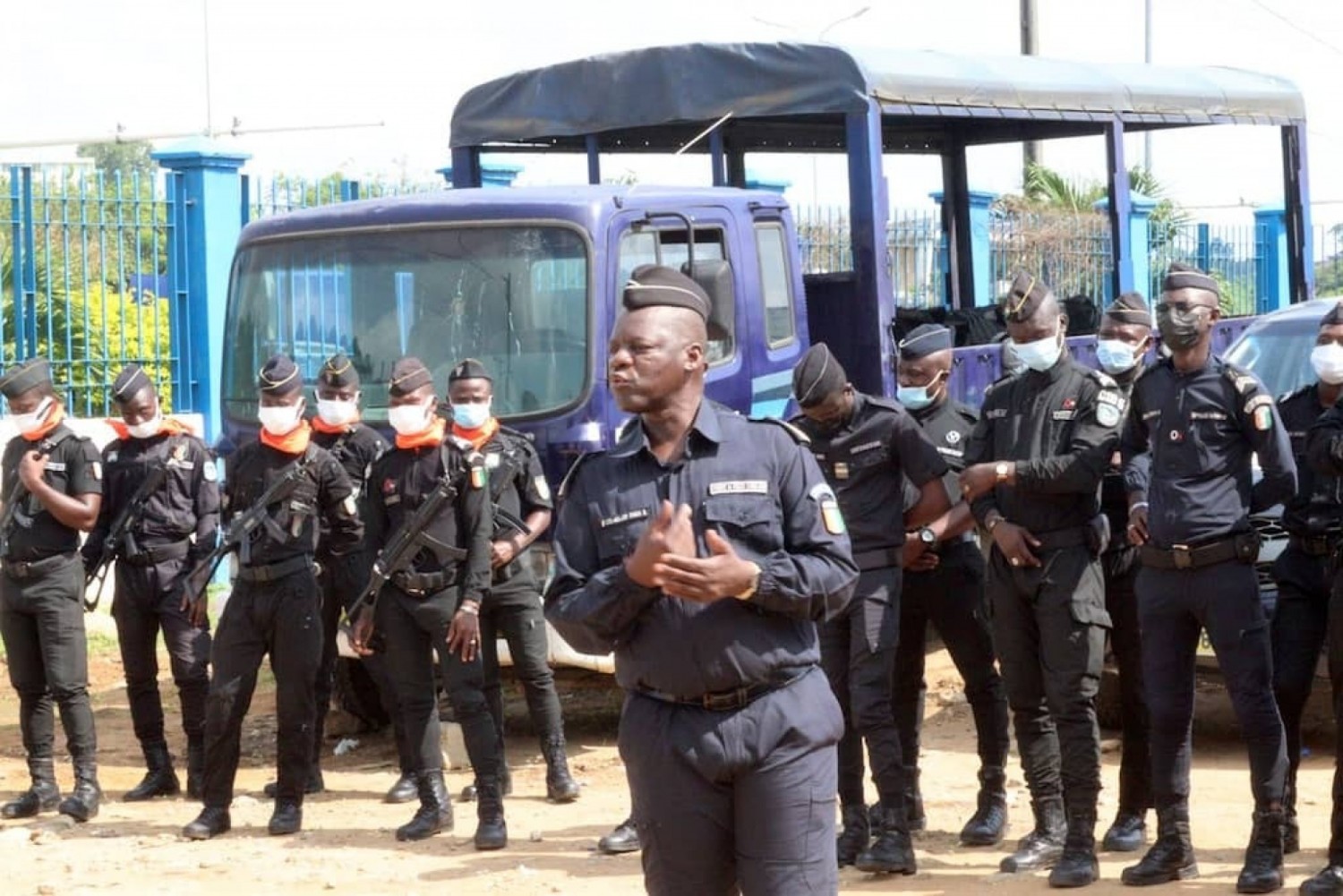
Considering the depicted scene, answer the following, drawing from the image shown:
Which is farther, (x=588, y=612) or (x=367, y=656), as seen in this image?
(x=367, y=656)

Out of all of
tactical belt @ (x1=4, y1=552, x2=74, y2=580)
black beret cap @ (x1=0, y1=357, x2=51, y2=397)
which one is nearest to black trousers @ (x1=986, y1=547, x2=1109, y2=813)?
tactical belt @ (x1=4, y1=552, x2=74, y2=580)

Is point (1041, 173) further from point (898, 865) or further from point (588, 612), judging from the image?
point (588, 612)

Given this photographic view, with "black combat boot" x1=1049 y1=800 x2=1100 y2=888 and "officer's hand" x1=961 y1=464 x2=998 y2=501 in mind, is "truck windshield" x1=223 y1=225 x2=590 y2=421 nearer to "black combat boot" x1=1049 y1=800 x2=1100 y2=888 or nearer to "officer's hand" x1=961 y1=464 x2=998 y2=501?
"officer's hand" x1=961 y1=464 x2=998 y2=501

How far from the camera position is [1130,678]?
7.57 meters

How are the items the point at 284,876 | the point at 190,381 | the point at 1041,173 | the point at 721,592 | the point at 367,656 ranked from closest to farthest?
1. the point at 721,592
2. the point at 284,876
3. the point at 367,656
4. the point at 190,381
5. the point at 1041,173

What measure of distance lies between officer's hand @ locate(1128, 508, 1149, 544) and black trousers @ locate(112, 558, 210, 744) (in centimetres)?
407

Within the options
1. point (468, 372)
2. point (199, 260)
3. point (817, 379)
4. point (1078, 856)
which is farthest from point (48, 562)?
point (199, 260)

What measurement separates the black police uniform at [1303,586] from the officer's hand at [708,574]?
319 centimetres

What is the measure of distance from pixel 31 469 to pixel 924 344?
362 cm

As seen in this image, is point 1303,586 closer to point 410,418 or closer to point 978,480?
point 978,480

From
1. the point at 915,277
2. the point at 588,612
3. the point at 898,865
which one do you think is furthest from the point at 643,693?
the point at 915,277

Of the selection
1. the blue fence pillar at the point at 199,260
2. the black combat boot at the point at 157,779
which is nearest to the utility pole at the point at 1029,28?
the blue fence pillar at the point at 199,260

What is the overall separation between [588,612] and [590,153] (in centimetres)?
699

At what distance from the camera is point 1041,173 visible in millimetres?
25125
